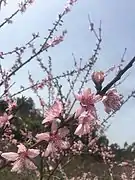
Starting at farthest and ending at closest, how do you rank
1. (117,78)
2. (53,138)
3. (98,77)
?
(53,138) → (98,77) → (117,78)

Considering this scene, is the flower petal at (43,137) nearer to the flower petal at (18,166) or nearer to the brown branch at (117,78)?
the flower petal at (18,166)

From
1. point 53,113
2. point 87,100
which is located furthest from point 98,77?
point 53,113

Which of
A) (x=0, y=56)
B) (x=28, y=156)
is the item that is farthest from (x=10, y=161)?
(x=0, y=56)

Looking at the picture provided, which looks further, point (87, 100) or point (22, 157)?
point (22, 157)

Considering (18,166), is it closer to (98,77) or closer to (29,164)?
(29,164)

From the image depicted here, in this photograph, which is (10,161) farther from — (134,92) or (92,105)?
(134,92)

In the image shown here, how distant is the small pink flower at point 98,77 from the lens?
1500 mm

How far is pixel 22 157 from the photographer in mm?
1689

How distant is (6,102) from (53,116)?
13.0 ft

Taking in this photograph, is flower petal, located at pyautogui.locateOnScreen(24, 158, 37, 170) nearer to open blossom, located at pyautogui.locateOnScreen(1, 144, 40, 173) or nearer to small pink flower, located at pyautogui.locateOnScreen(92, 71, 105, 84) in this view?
open blossom, located at pyautogui.locateOnScreen(1, 144, 40, 173)

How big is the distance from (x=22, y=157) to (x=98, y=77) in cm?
44

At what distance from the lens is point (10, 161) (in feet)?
5.65

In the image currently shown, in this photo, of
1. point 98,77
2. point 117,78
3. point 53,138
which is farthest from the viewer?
point 53,138

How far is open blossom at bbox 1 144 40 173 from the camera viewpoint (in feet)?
5.43
